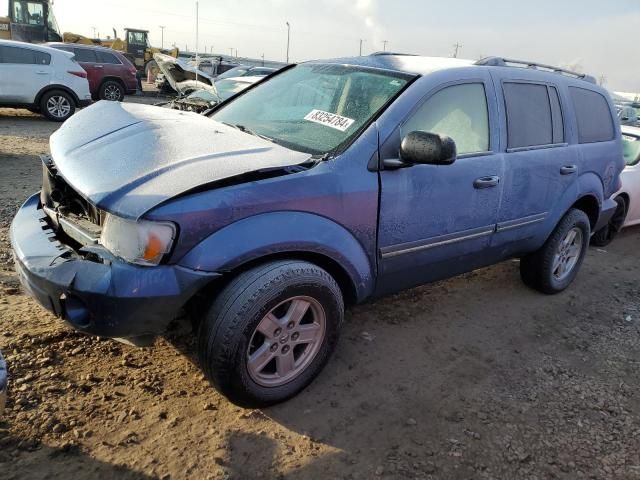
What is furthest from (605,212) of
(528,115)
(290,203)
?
(290,203)

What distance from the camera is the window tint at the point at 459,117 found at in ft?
9.95

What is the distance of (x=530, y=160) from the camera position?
3.62m

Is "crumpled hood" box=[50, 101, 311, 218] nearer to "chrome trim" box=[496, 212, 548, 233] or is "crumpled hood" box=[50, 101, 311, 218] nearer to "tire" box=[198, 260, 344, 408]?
"tire" box=[198, 260, 344, 408]

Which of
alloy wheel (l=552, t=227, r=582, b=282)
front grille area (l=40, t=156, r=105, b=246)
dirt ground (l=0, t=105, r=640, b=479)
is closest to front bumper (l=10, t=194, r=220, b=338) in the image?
front grille area (l=40, t=156, r=105, b=246)

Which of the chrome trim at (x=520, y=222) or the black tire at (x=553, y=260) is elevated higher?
the chrome trim at (x=520, y=222)

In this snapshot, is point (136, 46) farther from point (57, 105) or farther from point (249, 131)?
point (249, 131)

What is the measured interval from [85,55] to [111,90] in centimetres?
114

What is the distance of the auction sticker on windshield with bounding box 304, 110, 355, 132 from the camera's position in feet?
9.64

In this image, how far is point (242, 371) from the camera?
245cm

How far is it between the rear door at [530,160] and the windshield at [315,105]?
38.0 inches

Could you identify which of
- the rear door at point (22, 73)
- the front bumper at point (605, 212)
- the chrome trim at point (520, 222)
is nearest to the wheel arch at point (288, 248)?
the chrome trim at point (520, 222)

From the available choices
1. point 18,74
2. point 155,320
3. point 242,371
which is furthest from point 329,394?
point 18,74

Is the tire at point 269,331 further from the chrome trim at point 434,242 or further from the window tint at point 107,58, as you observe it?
the window tint at point 107,58

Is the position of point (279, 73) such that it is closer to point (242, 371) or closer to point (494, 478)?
point (242, 371)
